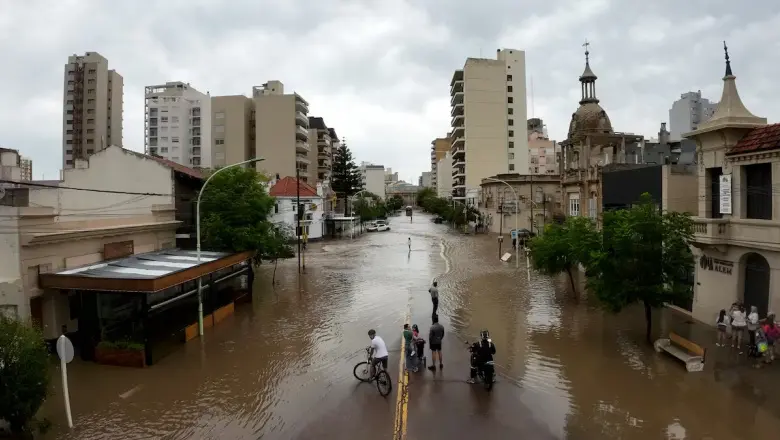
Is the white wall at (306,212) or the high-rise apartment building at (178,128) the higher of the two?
the high-rise apartment building at (178,128)

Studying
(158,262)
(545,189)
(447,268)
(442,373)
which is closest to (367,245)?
(447,268)

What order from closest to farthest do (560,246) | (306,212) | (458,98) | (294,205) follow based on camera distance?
(560,246), (294,205), (306,212), (458,98)

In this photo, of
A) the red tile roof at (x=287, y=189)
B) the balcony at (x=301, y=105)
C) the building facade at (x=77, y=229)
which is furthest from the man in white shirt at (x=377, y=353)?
the balcony at (x=301, y=105)

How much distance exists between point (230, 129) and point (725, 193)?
244ft

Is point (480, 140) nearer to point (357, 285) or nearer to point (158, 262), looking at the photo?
point (357, 285)

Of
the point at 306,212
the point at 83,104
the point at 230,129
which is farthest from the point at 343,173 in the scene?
the point at 83,104

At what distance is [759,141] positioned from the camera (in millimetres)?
15398

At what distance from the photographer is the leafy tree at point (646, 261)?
15039 millimetres

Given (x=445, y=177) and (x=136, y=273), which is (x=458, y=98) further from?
(x=136, y=273)

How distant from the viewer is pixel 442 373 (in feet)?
43.0

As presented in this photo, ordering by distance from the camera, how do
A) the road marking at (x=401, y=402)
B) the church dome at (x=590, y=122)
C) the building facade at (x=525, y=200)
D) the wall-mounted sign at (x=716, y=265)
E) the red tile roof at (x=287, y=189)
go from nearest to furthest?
the road marking at (x=401, y=402), the wall-mounted sign at (x=716, y=265), the church dome at (x=590, y=122), the red tile roof at (x=287, y=189), the building facade at (x=525, y=200)

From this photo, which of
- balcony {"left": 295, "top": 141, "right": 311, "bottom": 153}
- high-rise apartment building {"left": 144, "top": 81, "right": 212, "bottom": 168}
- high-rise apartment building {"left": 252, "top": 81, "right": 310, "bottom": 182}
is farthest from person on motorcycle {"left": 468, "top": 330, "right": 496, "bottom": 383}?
high-rise apartment building {"left": 144, "top": 81, "right": 212, "bottom": 168}

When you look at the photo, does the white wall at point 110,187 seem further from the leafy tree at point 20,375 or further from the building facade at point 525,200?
the building facade at point 525,200

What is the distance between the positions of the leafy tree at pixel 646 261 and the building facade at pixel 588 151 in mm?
20565
